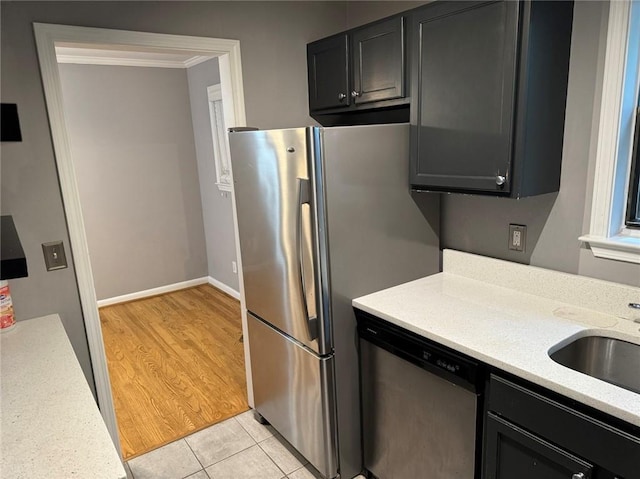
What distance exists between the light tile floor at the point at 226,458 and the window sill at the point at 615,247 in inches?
65.3

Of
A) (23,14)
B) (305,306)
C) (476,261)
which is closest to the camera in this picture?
(23,14)

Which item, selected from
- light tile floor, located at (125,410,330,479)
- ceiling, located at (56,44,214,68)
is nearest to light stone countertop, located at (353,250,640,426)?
light tile floor, located at (125,410,330,479)

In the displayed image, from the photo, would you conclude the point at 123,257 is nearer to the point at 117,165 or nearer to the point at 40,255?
the point at 117,165

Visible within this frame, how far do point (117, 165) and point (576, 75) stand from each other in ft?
13.3

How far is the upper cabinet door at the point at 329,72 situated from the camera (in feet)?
7.54

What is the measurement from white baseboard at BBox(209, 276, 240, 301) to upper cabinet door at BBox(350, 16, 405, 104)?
2.86m

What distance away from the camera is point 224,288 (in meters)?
4.81

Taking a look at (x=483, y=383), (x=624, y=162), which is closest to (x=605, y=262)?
(x=624, y=162)

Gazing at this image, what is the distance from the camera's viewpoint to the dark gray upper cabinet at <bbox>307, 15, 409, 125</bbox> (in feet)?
6.64

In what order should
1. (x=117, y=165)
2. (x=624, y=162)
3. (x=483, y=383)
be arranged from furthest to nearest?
(x=117, y=165) → (x=624, y=162) → (x=483, y=383)

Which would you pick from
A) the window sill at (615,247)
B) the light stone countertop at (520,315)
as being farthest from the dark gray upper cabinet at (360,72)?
the window sill at (615,247)

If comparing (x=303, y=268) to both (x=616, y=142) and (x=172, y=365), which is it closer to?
(x=616, y=142)

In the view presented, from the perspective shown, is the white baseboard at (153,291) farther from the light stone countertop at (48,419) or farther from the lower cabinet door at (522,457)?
the lower cabinet door at (522,457)

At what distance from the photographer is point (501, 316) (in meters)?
1.74
